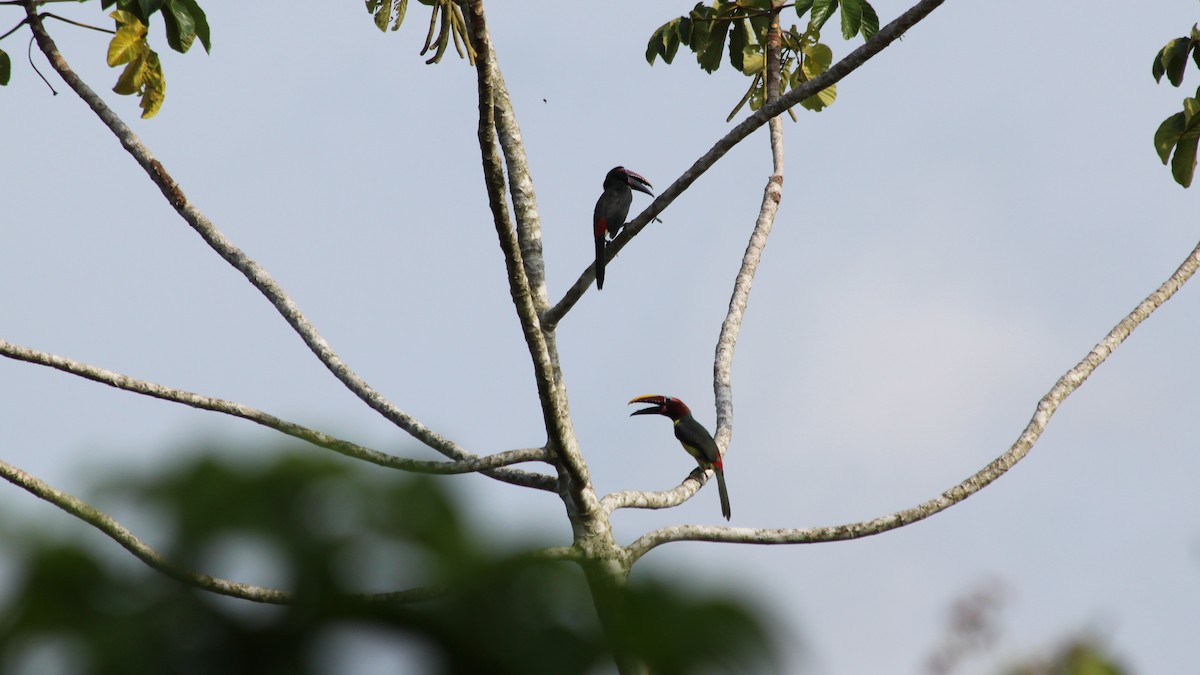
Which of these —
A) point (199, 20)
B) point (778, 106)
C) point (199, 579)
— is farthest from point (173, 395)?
point (199, 579)

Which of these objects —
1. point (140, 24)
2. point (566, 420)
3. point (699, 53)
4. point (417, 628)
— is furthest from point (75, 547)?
point (699, 53)

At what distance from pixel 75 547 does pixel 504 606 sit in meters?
0.32

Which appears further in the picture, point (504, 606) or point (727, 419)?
point (727, 419)

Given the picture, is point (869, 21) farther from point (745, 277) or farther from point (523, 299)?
point (523, 299)

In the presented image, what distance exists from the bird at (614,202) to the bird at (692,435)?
1.43 m

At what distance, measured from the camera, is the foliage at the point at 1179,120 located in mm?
6980

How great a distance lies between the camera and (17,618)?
917mm

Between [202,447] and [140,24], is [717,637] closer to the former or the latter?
[202,447]

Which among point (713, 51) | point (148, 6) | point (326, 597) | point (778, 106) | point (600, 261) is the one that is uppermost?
point (713, 51)

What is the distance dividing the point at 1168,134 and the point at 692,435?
4.01 metres

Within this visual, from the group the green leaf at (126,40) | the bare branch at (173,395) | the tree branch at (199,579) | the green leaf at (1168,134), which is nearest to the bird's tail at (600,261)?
the bare branch at (173,395)

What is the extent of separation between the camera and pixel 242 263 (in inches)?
Result: 266

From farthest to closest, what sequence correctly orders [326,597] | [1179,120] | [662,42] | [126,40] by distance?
[662,42]
[1179,120]
[126,40]
[326,597]

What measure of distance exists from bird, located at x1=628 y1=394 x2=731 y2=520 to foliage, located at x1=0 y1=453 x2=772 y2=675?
673cm
